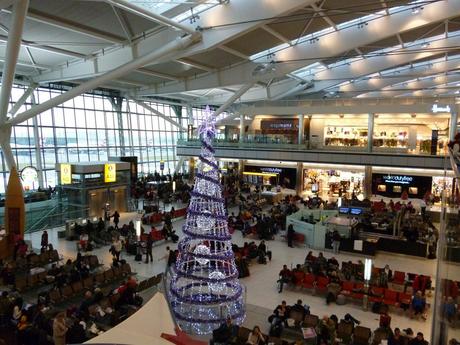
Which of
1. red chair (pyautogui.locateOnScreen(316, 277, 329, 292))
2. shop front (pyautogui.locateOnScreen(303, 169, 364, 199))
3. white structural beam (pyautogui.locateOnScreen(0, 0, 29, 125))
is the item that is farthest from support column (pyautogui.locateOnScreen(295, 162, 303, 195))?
white structural beam (pyautogui.locateOnScreen(0, 0, 29, 125))

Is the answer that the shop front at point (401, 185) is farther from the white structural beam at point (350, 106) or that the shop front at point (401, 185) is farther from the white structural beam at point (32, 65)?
the white structural beam at point (32, 65)

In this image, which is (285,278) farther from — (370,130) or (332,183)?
(332,183)

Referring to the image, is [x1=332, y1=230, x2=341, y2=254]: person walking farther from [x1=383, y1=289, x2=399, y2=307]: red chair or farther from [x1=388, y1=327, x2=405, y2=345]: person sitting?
[x1=388, y1=327, x2=405, y2=345]: person sitting

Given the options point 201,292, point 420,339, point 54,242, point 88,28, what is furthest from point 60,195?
point 420,339

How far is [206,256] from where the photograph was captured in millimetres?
10031

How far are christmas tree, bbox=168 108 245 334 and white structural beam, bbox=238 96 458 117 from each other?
71.5ft

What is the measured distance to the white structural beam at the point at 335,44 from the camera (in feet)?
66.0

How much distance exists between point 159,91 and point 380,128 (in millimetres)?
19116

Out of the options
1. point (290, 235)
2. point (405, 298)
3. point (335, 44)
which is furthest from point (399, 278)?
point (335, 44)

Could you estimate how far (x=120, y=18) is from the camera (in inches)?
695

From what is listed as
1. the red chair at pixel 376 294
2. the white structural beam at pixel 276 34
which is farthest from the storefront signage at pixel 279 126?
the red chair at pixel 376 294

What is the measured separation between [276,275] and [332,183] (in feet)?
64.2

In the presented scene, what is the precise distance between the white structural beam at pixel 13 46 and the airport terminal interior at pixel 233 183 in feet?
0.20

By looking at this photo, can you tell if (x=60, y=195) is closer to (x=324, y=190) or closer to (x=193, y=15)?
(x=193, y=15)
